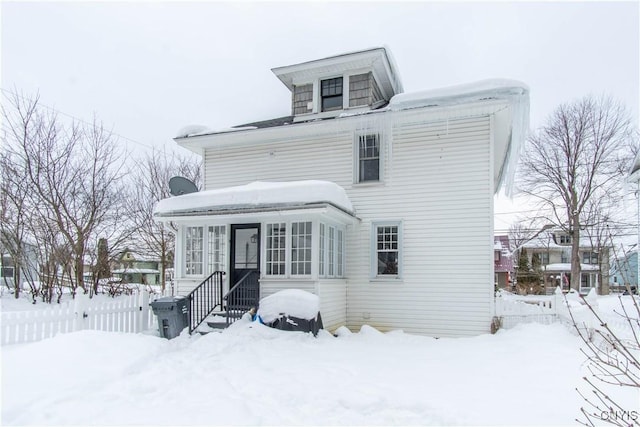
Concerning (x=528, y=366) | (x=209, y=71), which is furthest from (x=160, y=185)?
(x=528, y=366)

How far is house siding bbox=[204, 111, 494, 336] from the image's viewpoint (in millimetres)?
9062

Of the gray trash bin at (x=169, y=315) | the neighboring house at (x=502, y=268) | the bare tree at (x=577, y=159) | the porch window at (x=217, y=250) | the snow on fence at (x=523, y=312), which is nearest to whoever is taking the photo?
the gray trash bin at (x=169, y=315)

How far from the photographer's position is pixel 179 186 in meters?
9.90

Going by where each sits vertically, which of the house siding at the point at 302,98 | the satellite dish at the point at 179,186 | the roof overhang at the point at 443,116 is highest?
the house siding at the point at 302,98

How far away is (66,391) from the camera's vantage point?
4352 mm

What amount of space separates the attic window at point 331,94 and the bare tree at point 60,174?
8791 millimetres

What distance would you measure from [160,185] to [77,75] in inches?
308

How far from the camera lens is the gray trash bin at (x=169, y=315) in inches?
305

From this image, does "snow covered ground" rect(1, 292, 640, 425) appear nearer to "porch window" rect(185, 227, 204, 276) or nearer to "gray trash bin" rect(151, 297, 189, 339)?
"gray trash bin" rect(151, 297, 189, 339)

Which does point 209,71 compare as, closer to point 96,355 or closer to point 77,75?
point 77,75

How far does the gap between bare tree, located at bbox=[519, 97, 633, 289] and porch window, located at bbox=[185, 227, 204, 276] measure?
1906cm

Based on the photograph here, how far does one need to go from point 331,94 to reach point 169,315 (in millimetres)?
7496

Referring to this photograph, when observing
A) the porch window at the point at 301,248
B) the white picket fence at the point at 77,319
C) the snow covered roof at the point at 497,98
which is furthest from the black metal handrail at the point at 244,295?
the snow covered roof at the point at 497,98

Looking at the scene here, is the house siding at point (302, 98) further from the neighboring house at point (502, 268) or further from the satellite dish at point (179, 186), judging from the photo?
the neighboring house at point (502, 268)
